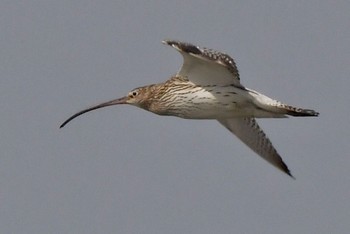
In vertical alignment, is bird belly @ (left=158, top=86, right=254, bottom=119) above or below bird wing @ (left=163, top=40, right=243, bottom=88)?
below

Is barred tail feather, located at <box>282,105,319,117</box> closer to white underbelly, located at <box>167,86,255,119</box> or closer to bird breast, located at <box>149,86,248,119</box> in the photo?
white underbelly, located at <box>167,86,255,119</box>

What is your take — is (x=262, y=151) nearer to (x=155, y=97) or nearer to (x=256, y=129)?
(x=256, y=129)

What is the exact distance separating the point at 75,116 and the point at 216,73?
383 centimetres

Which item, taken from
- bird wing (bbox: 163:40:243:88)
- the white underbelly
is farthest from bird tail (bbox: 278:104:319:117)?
bird wing (bbox: 163:40:243:88)

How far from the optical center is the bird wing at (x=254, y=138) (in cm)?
2650

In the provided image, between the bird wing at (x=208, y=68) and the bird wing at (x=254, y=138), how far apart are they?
2616 mm

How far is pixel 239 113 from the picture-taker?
2428cm

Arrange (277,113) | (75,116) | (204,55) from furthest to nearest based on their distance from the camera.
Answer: (75,116), (277,113), (204,55)

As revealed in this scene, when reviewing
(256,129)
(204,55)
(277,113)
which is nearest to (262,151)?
(256,129)

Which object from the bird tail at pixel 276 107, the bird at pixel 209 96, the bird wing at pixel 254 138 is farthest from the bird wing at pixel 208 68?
the bird wing at pixel 254 138

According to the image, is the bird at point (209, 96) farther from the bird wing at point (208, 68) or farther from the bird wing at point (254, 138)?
the bird wing at point (254, 138)

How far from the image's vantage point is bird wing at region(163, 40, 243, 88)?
75.3ft

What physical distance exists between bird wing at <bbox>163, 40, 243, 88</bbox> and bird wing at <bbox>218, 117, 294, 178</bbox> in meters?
2.62

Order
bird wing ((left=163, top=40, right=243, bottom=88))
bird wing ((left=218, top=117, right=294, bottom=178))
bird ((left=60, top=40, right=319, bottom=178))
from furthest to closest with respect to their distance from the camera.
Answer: bird wing ((left=218, top=117, right=294, bottom=178))
bird ((left=60, top=40, right=319, bottom=178))
bird wing ((left=163, top=40, right=243, bottom=88))
